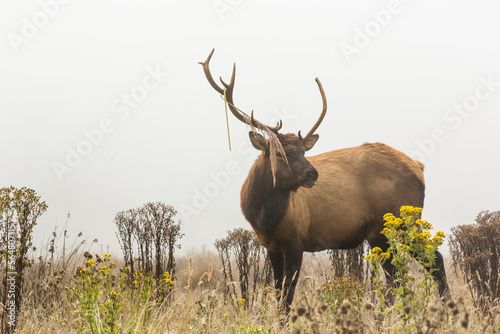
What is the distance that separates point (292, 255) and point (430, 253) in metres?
2.21

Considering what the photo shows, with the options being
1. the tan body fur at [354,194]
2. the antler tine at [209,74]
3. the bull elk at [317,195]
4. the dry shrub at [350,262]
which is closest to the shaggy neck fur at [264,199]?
the bull elk at [317,195]

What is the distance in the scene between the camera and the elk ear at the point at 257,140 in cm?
571

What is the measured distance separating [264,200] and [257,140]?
705mm

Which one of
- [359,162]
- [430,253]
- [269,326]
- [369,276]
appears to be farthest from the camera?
[369,276]

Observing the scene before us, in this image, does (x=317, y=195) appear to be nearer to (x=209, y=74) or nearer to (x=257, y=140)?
(x=257, y=140)

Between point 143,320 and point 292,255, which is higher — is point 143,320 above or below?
below

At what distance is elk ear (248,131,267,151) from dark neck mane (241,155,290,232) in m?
0.17

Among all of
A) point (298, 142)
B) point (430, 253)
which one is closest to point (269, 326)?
point (430, 253)

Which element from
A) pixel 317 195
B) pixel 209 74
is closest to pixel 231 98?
pixel 209 74

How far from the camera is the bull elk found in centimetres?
573

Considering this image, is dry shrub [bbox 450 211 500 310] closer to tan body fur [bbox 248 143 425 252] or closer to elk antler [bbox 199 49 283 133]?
tan body fur [bbox 248 143 425 252]

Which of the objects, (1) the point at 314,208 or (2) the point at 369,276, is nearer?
(1) the point at 314,208

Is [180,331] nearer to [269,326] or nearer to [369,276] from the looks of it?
[269,326]

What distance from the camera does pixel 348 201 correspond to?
661 cm
